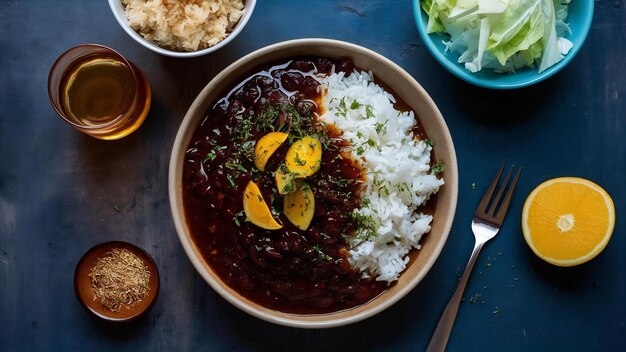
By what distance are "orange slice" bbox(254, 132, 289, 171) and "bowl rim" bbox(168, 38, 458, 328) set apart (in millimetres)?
365

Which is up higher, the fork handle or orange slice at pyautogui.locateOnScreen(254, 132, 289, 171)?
orange slice at pyautogui.locateOnScreen(254, 132, 289, 171)

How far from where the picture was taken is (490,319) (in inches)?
115

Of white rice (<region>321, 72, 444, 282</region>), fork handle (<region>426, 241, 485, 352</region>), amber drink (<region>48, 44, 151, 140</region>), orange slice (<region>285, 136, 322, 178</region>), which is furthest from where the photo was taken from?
fork handle (<region>426, 241, 485, 352</region>)

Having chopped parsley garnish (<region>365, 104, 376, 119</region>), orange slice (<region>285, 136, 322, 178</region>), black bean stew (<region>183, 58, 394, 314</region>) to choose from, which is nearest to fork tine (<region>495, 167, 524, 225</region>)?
black bean stew (<region>183, 58, 394, 314</region>)

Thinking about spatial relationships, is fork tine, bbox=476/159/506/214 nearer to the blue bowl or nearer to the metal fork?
the metal fork

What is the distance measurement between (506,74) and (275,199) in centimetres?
125

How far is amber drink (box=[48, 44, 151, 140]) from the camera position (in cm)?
268

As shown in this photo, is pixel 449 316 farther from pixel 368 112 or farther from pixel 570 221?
pixel 368 112

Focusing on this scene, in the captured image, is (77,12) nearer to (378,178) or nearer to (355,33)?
(355,33)

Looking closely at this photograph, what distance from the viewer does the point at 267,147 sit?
2.46 meters

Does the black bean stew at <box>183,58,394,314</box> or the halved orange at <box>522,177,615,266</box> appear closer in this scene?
the black bean stew at <box>183,58,394,314</box>

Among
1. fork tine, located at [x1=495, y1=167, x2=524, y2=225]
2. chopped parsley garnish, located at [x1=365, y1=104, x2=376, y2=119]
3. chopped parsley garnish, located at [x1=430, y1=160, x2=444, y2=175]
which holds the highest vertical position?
chopped parsley garnish, located at [x1=365, y1=104, x2=376, y2=119]

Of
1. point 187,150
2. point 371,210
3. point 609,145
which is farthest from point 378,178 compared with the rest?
point 609,145

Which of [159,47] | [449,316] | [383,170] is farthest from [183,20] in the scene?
[449,316]
